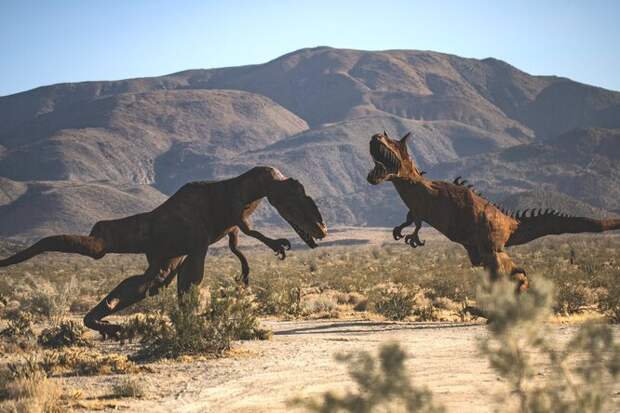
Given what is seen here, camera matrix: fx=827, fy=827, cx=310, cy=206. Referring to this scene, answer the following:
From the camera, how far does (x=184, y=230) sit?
425 inches

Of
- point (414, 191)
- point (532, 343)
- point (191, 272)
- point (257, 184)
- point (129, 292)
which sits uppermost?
point (257, 184)

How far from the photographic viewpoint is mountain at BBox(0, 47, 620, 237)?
97.0 metres

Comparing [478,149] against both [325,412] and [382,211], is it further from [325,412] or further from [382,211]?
[325,412]

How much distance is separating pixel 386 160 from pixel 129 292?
12.6 feet

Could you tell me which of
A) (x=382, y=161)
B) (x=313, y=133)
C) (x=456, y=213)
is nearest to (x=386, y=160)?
(x=382, y=161)

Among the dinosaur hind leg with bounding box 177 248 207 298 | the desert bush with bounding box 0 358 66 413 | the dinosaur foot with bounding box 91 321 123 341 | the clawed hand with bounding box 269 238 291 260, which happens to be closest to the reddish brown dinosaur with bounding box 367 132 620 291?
the clawed hand with bounding box 269 238 291 260

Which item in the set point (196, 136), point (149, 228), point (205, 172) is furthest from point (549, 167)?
point (149, 228)

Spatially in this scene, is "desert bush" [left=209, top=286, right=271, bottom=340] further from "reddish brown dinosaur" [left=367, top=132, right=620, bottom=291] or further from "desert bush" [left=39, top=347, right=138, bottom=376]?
"reddish brown dinosaur" [left=367, top=132, right=620, bottom=291]

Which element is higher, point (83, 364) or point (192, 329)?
Result: point (192, 329)

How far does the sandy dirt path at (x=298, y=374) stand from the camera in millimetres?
7781

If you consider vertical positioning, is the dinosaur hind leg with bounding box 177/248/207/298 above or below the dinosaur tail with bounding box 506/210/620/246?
below

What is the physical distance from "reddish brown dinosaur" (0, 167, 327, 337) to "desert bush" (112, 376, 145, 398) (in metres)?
2.16

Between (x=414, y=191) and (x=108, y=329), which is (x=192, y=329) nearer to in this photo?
(x=108, y=329)

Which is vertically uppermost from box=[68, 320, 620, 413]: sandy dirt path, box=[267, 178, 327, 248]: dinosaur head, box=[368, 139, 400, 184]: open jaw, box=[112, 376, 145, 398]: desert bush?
box=[368, 139, 400, 184]: open jaw
